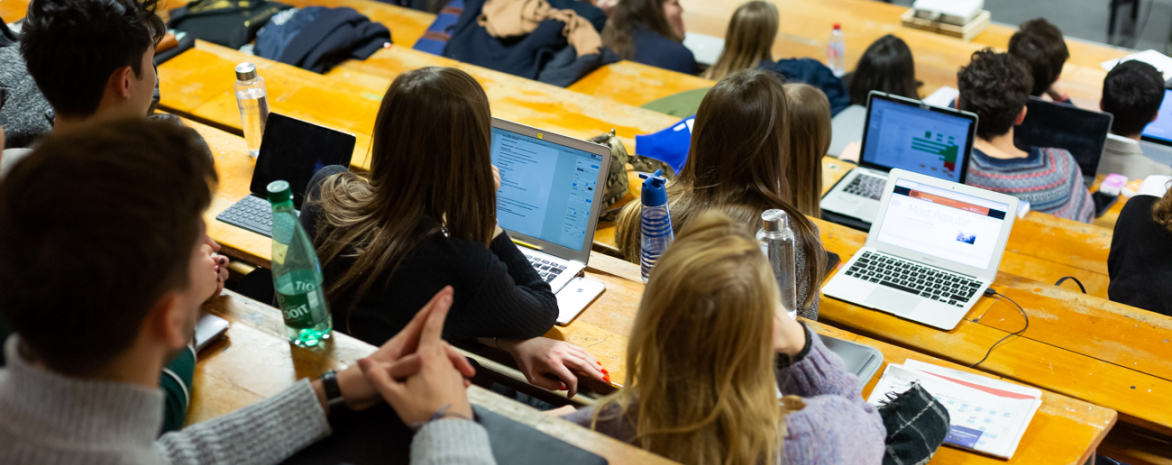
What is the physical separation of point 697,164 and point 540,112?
1.39m

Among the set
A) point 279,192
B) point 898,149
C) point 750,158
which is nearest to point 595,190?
point 750,158

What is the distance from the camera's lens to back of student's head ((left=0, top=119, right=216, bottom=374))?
77cm

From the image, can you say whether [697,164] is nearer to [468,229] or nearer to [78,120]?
[468,229]

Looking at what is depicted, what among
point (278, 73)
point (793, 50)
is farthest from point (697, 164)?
point (793, 50)

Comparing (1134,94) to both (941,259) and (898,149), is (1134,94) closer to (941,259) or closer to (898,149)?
(898,149)

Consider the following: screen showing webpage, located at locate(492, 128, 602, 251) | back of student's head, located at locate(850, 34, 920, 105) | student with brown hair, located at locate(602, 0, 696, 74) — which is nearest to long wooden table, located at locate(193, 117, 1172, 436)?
screen showing webpage, located at locate(492, 128, 602, 251)

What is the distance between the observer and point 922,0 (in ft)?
18.7

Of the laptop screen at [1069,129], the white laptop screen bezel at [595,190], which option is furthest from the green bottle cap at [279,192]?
the laptop screen at [1069,129]

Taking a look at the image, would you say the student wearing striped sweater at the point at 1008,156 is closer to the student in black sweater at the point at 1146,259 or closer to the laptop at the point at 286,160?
the student in black sweater at the point at 1146,259

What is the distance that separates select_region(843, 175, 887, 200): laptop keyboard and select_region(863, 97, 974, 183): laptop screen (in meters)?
0.10

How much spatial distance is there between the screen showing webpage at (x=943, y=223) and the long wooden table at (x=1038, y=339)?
0.40ft

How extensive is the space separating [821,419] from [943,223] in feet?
4.04

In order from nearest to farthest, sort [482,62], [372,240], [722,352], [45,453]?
[45,453] < [722,352] < [372,240] < [482,62]

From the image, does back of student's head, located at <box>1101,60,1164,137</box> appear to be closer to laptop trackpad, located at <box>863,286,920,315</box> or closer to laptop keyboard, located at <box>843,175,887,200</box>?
laptop keyboard, located at <box>843,175,887,200</box>
